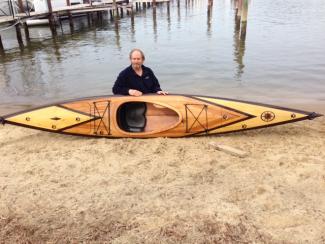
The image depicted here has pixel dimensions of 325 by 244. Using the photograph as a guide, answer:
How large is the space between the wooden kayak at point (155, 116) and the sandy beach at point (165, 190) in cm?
23

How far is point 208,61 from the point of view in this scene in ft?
49.9

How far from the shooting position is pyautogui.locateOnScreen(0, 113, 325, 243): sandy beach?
146 inches

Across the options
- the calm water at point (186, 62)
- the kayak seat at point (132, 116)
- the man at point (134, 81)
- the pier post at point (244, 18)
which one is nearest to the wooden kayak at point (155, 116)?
the kayak seat at point (132, 116)

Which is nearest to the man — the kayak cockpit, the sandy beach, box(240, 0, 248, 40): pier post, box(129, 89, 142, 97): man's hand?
box(129, 89, 142, 97): man's hand

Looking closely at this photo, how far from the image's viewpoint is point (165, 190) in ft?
14.7

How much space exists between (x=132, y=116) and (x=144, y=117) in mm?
265

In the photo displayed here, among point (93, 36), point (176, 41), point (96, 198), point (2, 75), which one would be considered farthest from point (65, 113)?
point (93, 36)

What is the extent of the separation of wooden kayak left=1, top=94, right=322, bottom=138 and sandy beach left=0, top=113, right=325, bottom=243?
23 centimetres

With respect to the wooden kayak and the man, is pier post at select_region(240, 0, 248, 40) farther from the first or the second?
the wooden kayak

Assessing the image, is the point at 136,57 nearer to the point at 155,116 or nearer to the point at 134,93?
the point at 134,93

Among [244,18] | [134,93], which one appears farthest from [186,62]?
[134,93]

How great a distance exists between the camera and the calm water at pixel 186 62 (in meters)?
11.0

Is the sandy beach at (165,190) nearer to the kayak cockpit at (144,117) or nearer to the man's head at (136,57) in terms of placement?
the kayak cockpit at (144,117)

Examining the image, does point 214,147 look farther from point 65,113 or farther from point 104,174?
point 65,113
